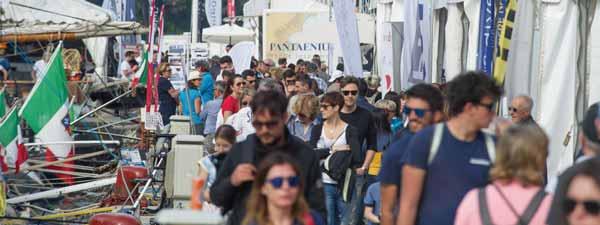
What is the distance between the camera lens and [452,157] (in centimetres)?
746

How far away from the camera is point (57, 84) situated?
1562 centimetres

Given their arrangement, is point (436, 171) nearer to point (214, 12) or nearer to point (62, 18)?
point (62, 18)

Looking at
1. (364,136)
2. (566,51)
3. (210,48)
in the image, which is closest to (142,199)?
(364,136)

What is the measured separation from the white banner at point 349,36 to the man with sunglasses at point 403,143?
978 cm

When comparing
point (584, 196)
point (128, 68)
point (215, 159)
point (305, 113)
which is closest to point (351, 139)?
point (305, 113)

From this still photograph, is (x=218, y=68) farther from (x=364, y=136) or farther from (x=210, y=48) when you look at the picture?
(x=210, y=48)

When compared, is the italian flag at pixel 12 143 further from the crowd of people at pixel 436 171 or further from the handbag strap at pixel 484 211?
the handbag strap at pixel 484 211

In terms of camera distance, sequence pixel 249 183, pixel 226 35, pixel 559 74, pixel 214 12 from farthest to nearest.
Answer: pixel 214 12 < pixel 226 35 < pixel 559 74 < pixel 249 183

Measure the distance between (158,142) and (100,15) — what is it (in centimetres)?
1060

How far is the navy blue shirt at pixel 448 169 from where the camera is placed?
7.44 metres

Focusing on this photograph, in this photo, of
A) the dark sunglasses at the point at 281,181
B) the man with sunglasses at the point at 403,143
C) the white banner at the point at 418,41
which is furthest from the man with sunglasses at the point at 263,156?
the white banner at the point at 418,41

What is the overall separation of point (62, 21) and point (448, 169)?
64.7ft

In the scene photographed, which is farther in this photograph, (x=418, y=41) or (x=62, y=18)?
(x=62, y=18)

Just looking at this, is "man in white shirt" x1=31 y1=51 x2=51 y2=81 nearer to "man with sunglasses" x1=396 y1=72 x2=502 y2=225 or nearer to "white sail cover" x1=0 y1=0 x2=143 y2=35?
"white sail cover" x1=0 y1=0 x2=143 y2=35
